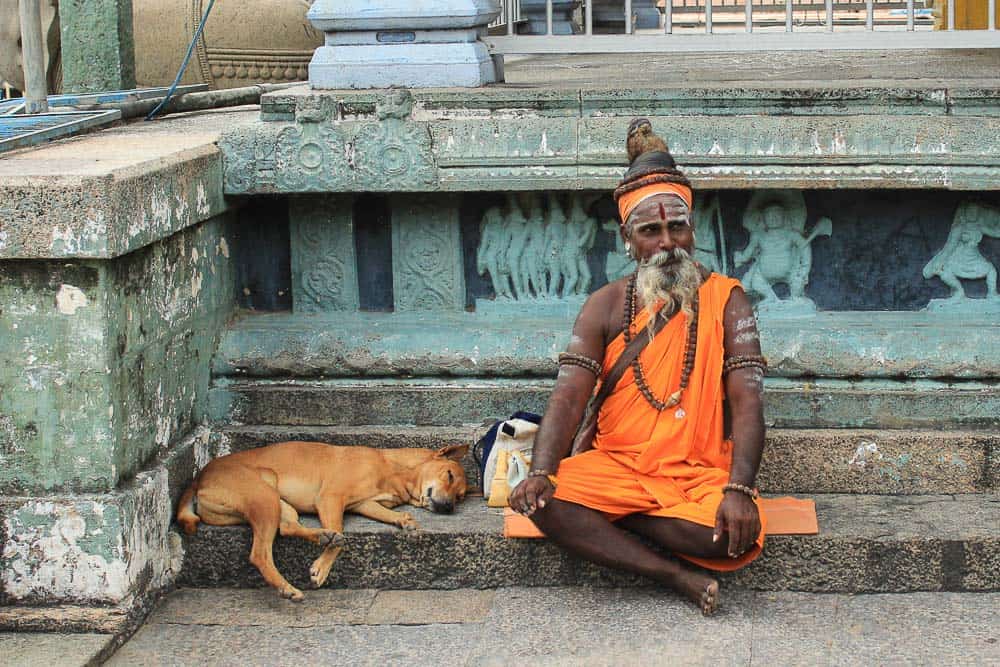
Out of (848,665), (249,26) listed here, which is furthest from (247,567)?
(249,26)

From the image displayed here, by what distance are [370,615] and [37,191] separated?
1560 mm

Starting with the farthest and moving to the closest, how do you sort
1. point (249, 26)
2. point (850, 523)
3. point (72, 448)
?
point (249, 26) → point (850, 523) → point (72, 448)

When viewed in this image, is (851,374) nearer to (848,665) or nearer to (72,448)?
(848,665)

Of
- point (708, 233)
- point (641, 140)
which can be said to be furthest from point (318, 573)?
point (708, 233)

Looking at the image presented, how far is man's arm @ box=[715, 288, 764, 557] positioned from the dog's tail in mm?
1658

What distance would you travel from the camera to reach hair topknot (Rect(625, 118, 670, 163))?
4.55 meters

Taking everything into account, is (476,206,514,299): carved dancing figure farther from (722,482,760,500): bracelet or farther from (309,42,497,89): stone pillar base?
(722,482,760,500): bracelet

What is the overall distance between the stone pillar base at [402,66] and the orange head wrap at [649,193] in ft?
3.66

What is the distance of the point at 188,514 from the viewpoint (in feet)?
15.1

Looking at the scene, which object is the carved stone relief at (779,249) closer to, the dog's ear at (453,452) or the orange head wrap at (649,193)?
the orange head wrap at (649,193)

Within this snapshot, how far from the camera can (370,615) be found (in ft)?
14.3

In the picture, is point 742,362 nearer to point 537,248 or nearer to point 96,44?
point 537,248

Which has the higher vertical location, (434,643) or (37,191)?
(37,191)

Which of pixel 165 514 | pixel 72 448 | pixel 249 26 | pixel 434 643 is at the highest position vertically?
pixel 249 26
